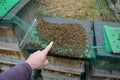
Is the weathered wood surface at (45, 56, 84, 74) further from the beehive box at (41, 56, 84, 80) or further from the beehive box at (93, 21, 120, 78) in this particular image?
the beehive box at (93, 21, 120, 78)

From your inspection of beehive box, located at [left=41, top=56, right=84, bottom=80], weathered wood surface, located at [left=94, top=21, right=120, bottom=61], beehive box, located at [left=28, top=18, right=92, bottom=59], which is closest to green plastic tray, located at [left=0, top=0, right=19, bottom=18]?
beehive box, located at [left=28, top=18, right=92, bottom=59]

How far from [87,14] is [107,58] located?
283 centimetres

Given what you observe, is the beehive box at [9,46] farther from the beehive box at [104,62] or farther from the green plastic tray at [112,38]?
the green plastic tray at [112,38]

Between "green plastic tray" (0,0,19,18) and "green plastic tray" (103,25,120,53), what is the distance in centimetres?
158

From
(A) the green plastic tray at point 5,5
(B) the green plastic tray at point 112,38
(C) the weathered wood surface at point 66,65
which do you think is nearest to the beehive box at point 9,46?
(A) the green plastic tray at point 5,5

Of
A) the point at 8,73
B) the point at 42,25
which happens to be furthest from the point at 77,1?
the point at 8,73

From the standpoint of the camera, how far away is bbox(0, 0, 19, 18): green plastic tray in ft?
9.82

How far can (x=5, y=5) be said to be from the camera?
124 inches

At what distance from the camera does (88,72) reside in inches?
130

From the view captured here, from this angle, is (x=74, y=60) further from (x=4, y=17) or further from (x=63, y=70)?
(x=4, y=17)

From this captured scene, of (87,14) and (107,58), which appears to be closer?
(107,58)

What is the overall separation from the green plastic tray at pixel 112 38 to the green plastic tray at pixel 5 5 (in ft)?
5.18

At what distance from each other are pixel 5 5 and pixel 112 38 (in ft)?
5.97

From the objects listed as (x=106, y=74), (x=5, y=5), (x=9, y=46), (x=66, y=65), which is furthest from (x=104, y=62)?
(x=5, y=5)
